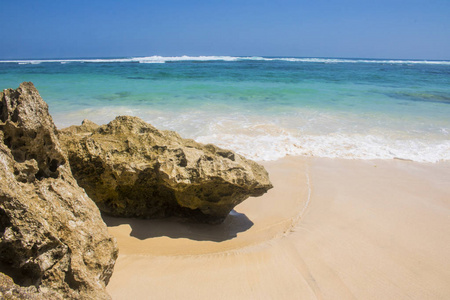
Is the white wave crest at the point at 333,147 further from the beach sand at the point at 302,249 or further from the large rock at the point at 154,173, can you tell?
the large rock at the point at 154,173

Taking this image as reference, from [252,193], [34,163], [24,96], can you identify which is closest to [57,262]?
[34,163]

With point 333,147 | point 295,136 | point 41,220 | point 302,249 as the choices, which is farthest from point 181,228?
point 295,136

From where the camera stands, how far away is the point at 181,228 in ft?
10.4

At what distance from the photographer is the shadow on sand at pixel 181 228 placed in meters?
3.04

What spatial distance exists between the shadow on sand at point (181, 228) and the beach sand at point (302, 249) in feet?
0.04

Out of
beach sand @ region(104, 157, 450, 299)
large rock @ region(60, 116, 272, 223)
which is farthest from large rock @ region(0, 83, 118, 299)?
large rock @ region(60, 116, 272, 223)

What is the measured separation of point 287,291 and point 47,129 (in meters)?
2.20

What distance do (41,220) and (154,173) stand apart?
4.72 feet

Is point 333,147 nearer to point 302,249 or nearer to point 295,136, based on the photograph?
point 295,136

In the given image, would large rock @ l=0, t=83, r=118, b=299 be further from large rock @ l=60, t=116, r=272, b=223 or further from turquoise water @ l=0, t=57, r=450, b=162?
turquoise water @ l=0, t=57, r=450, b=162

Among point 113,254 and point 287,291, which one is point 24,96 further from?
point 287,291

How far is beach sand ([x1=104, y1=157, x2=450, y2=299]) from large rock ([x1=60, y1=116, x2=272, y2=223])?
7.6 inches

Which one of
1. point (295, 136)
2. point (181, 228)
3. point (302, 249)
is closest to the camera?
point (302, 249)

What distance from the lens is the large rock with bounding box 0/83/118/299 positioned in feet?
4.97
